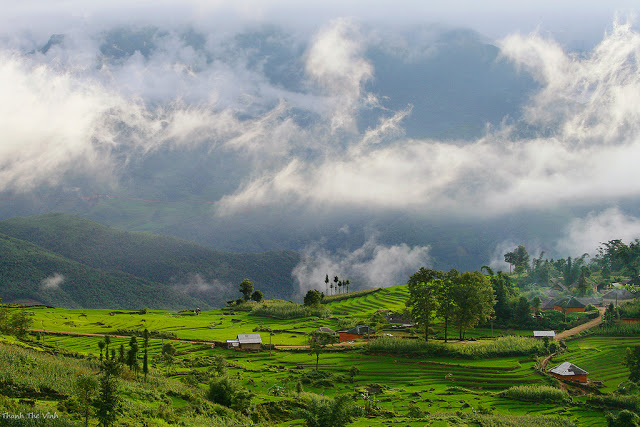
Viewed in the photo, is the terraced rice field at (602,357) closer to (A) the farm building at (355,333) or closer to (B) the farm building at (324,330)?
(A) the farm building at (355,333)

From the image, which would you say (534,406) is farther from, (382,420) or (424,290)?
(424,290)

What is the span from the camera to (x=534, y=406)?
68.1 meters

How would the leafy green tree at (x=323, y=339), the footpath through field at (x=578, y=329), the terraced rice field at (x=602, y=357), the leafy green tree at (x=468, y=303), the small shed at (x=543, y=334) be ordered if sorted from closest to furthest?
the terraced rice field at (x=602, y=357) → the leafy green tree at (x=323, y=339) → the leafy green tree at (x=468, y=303) → the small shed at (x=543, y=334) → the footpath through field at (x=578, y=329)

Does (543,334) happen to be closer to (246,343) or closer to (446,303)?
(446,303)

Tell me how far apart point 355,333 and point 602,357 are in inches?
1665

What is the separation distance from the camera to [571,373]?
78.0 m

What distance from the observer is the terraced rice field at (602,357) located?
259 feet

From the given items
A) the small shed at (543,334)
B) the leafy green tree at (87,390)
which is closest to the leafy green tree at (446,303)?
the small shed at (543,334)

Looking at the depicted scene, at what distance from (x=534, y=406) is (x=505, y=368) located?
15915mm

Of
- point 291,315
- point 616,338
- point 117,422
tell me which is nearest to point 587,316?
point 616,338

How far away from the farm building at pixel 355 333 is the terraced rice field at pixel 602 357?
3335 cm

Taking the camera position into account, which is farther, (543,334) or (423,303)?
(543,334)

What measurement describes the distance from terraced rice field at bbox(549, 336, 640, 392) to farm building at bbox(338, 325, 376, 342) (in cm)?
3335

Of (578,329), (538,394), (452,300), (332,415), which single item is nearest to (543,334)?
(578,329)
